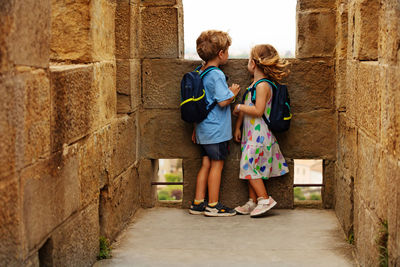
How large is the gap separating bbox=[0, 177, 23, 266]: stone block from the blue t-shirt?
284 centimetres

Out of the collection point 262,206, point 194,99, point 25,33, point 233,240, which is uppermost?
point 25,33

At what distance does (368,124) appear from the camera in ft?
12.9

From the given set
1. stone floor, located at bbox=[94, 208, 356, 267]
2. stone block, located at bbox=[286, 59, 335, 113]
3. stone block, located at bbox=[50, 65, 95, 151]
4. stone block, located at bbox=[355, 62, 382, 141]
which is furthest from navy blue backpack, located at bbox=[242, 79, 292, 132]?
stone block, located at bbox=[50, 65, 95, 151]

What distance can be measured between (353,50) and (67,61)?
84.1 inches

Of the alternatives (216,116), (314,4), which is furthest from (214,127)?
(314,4)

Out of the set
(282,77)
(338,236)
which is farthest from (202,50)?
(338,236)

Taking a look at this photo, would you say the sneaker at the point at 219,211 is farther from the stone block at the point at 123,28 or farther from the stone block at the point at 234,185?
the stone block at the point at 123,28

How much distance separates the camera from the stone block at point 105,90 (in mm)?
4309

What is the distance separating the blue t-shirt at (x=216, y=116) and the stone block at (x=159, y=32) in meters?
0.54

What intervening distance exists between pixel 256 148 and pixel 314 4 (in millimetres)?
1387

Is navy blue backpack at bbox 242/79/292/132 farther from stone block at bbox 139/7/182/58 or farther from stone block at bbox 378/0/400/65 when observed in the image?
stone block at bbox 378/0/400/65

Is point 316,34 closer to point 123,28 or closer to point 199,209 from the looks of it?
point 123,28

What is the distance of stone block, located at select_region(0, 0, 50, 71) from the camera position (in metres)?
2.63

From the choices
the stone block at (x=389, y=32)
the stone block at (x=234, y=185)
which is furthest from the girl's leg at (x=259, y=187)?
the stone block at (x=389, y=32)
